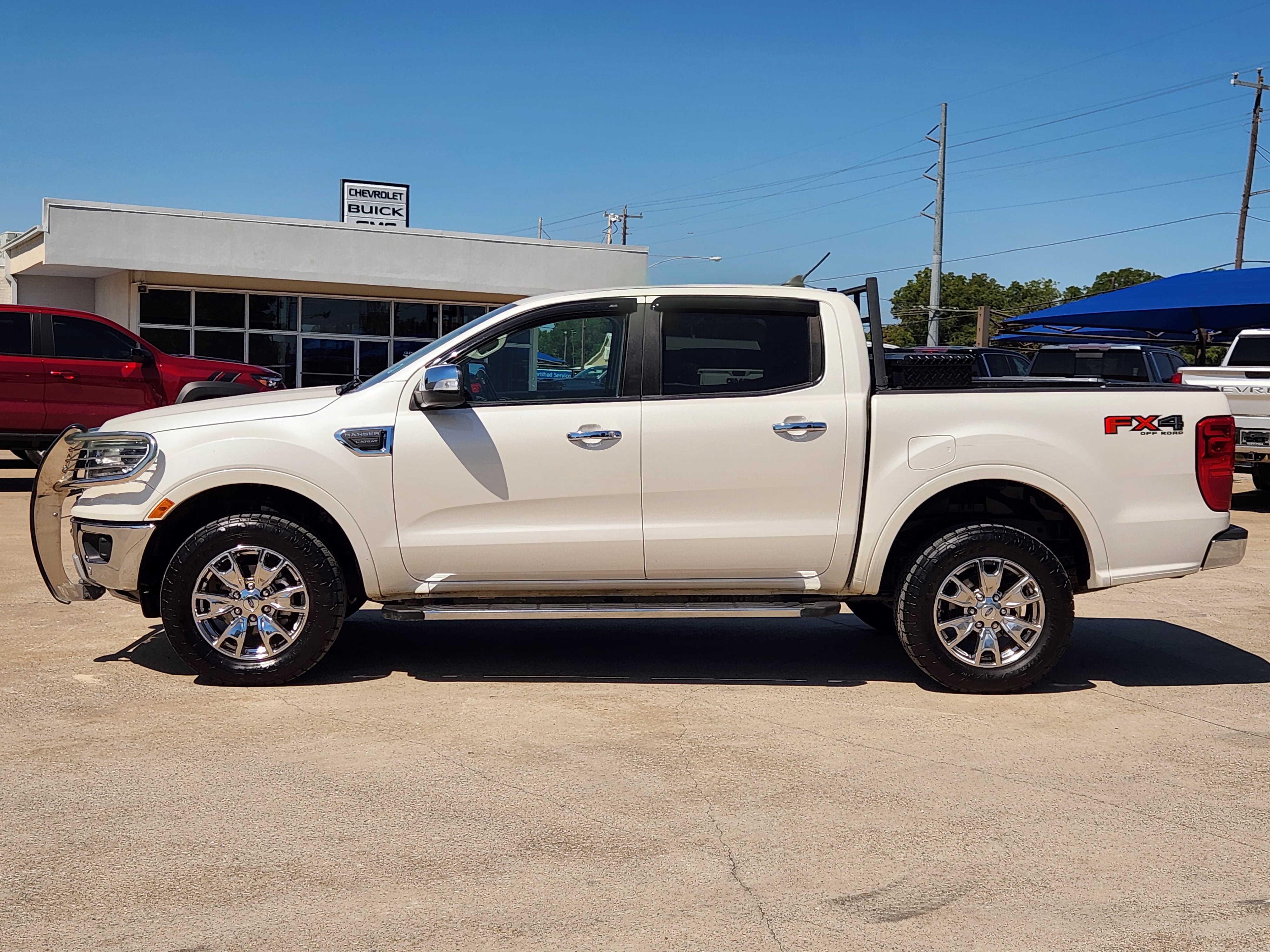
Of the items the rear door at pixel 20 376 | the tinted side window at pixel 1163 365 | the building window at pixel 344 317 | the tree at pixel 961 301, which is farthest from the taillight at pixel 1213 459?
the tree at pixel 961 301

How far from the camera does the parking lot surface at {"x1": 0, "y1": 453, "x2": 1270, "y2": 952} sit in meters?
3.63

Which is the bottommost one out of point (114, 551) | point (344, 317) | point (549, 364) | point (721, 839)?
point (721, 839)

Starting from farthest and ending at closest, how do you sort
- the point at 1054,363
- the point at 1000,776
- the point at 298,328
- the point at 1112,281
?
the point at 1112,281
the point at 298,328
the point at 1054,363
the point at 1000,776

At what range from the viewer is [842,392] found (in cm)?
625

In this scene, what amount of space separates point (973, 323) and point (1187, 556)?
92006 mm

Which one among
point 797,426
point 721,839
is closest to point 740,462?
point 797,426

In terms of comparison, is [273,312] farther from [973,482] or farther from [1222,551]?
[1222,551]

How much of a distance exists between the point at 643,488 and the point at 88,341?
1200cm

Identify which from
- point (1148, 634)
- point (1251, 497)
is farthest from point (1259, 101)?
point (1148, 634)

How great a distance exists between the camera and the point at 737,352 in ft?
20.8

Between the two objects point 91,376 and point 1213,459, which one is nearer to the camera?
point 1213,459

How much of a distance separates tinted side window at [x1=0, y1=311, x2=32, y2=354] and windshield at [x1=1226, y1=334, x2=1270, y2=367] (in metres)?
15.4

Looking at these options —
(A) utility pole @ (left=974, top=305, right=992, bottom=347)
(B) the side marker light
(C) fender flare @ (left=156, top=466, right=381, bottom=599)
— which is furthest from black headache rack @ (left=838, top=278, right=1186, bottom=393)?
(A) utility pole @ (left=974, top=305, right=992, bottom=347)

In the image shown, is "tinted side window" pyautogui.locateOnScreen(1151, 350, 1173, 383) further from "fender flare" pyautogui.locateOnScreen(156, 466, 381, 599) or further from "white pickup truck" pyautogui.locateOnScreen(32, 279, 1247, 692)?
"fender flare" pyautogui.locateOnScreen(156, 466, 381, 599)
